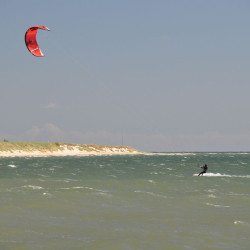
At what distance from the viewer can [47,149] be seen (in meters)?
137

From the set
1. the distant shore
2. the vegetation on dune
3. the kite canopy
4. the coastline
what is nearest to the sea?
the kite canopy

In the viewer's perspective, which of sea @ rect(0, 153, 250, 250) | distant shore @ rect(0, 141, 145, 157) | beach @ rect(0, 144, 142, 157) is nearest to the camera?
sea @ rect(0, 153, 250, 250)

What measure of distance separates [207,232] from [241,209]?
17.1 ft

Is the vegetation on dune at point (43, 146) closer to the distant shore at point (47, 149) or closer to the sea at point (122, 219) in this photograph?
the distant shore at point (47, 149)

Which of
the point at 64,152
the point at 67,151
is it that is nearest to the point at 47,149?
the point at 64,152

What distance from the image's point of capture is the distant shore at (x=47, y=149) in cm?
12076

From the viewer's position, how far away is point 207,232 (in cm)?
1375

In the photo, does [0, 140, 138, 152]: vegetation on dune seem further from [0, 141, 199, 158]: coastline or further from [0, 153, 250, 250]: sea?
[0, 153, 250, 250]: sea

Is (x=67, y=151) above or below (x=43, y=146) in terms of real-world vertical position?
below

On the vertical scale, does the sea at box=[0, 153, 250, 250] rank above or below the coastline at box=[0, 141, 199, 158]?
above

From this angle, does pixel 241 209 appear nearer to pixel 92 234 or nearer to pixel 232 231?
pixel 232 231

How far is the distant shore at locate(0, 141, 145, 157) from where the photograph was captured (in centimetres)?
12076

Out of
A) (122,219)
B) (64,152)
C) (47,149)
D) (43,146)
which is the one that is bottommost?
(64,152)

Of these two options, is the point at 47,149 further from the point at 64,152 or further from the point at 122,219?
the point at 122,219
